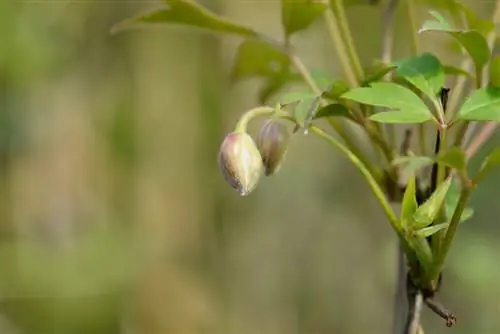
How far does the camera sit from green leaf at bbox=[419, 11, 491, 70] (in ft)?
1.36

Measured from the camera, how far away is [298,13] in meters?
0.54

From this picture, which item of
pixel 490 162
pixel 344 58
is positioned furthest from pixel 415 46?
pixel 490 162

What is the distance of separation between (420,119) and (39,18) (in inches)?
43.1

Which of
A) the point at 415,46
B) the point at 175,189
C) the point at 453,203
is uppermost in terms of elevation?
the point at 415,46

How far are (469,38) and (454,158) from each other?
75 mm

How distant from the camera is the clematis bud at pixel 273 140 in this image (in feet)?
1.58

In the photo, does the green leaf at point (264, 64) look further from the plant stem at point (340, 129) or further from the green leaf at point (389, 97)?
the green leaf at point (389, 97)

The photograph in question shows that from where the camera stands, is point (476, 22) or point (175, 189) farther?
point (175, 189)

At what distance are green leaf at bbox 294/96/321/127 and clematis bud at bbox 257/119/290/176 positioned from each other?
3 cm

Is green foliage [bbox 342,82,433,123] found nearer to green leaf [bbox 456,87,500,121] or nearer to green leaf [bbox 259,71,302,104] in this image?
green leaf [bbox 456,87,500,121]

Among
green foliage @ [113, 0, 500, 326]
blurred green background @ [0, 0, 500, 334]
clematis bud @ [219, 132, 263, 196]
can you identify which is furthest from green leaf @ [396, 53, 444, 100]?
blurred green background @ [0, 0, 500, 334]

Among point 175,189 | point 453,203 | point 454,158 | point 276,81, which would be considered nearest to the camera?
point 454,158

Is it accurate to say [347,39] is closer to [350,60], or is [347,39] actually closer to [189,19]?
[350,60]

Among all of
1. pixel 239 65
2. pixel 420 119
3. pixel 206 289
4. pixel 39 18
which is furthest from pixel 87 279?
pixel 420 119
